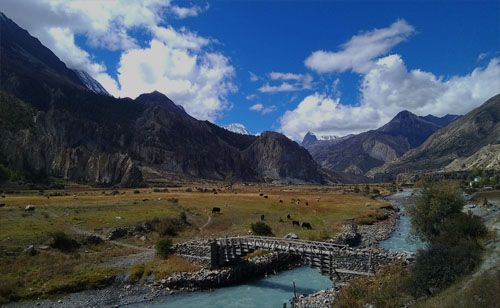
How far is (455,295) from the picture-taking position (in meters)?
25.2

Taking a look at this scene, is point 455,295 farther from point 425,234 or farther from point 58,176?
point 58,176

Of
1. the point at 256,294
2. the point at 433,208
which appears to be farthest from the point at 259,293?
the point at 433,208

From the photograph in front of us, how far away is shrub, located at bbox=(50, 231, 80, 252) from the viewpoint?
5425 centimetres

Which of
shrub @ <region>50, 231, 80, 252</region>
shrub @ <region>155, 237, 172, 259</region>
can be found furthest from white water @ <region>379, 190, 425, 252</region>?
shrub @ <region>50, 231, 80, 252</region>

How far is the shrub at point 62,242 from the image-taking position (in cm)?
5425

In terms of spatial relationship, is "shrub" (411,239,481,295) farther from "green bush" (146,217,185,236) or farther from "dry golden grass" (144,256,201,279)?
"green bush" (146,217,185,236)

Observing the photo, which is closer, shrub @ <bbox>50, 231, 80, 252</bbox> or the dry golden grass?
the dry golden grass

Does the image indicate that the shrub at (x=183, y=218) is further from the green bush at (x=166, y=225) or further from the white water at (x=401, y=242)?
the white water at (x=401, y=242)

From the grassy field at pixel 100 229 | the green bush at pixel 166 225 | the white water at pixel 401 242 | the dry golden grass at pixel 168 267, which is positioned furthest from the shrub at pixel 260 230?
the white water at pixel 401 242

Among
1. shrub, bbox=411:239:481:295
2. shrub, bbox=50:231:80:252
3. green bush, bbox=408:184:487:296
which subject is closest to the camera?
shrub, bbox=411:239:481:295

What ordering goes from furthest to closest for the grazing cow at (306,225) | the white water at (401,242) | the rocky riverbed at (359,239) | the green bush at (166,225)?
the grazing cow at (306,225) → the green bush at (166,225) → the white water at (401,242) → the rocky riverbed at (359,239)

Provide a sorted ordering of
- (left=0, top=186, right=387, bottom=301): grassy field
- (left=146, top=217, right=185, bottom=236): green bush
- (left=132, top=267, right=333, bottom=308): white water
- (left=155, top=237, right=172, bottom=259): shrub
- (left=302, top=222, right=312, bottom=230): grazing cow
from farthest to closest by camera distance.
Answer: (left=302, top=222, right=312, bottom=230): grazing cow < (left=146, top=217, right=185, bottom=236): green bush < (left=155, top=237, right=172, bottom=259): shrub < (left=0, top=186, right=387, bottom=301): grassy field < (left=132, top=267, right=333, bottom=308): white water

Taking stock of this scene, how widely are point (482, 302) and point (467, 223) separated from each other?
22.4 meters

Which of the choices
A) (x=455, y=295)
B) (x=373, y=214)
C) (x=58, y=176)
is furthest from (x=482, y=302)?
(x=58, y=176)
